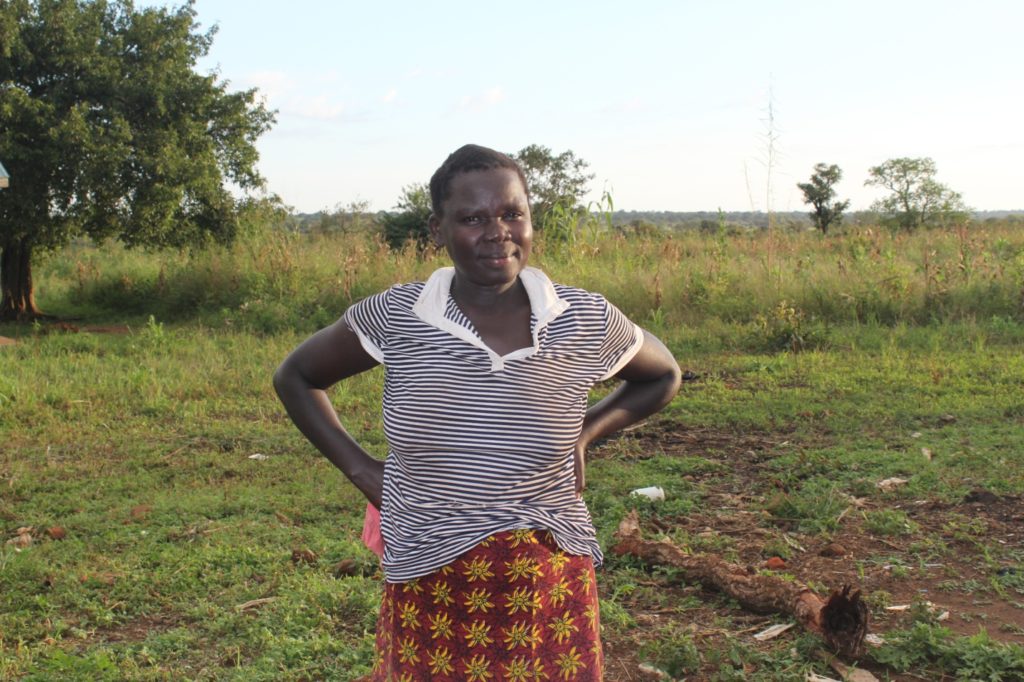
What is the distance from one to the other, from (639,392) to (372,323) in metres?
0.59

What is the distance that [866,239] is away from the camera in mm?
13414

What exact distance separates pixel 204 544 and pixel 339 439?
2.76m

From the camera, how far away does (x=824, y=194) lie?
103ft

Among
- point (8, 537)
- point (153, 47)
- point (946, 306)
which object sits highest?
point (153, 47)

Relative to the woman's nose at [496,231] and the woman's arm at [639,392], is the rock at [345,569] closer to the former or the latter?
the woman's arm at [639,392]

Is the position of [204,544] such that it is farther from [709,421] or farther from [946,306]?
[946,306]

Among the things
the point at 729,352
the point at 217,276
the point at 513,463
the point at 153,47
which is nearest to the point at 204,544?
the point at 513,463

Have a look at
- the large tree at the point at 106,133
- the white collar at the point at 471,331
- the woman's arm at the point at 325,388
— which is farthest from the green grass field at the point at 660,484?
the large tree at the point at 106,133

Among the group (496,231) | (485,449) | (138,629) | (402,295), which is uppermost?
(496,231)

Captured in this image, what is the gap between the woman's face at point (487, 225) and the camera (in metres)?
1.93

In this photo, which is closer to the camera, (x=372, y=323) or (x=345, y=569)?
(x=372, y=323)

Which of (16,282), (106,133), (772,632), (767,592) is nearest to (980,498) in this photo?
(767,592)

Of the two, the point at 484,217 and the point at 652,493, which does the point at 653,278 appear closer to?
the point at 652,493

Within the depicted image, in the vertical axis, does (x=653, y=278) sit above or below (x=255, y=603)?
above
